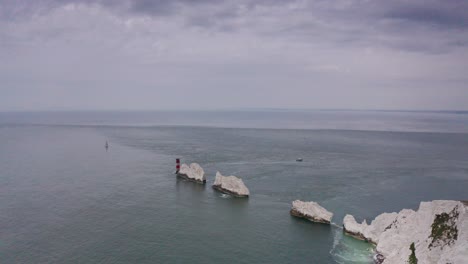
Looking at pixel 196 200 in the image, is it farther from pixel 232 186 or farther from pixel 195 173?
pixel 195 173

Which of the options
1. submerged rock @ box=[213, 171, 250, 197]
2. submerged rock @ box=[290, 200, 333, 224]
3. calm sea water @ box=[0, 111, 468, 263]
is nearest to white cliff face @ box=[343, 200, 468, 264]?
calm sea water @ box=[0, 111, 468, 263]

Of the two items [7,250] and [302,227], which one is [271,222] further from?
[7,250]

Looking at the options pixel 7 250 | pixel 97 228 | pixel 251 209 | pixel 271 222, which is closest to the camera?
pixel 7 250

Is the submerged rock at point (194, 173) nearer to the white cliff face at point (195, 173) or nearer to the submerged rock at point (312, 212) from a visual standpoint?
the white cliff face at point (195, 173)

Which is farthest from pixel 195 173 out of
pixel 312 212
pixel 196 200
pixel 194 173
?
pixel 312 212

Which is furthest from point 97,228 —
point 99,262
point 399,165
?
point 399,165

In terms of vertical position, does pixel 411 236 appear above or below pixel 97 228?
above

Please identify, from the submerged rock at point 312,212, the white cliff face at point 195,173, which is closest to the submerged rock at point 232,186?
the white cliff face at point 195,173
